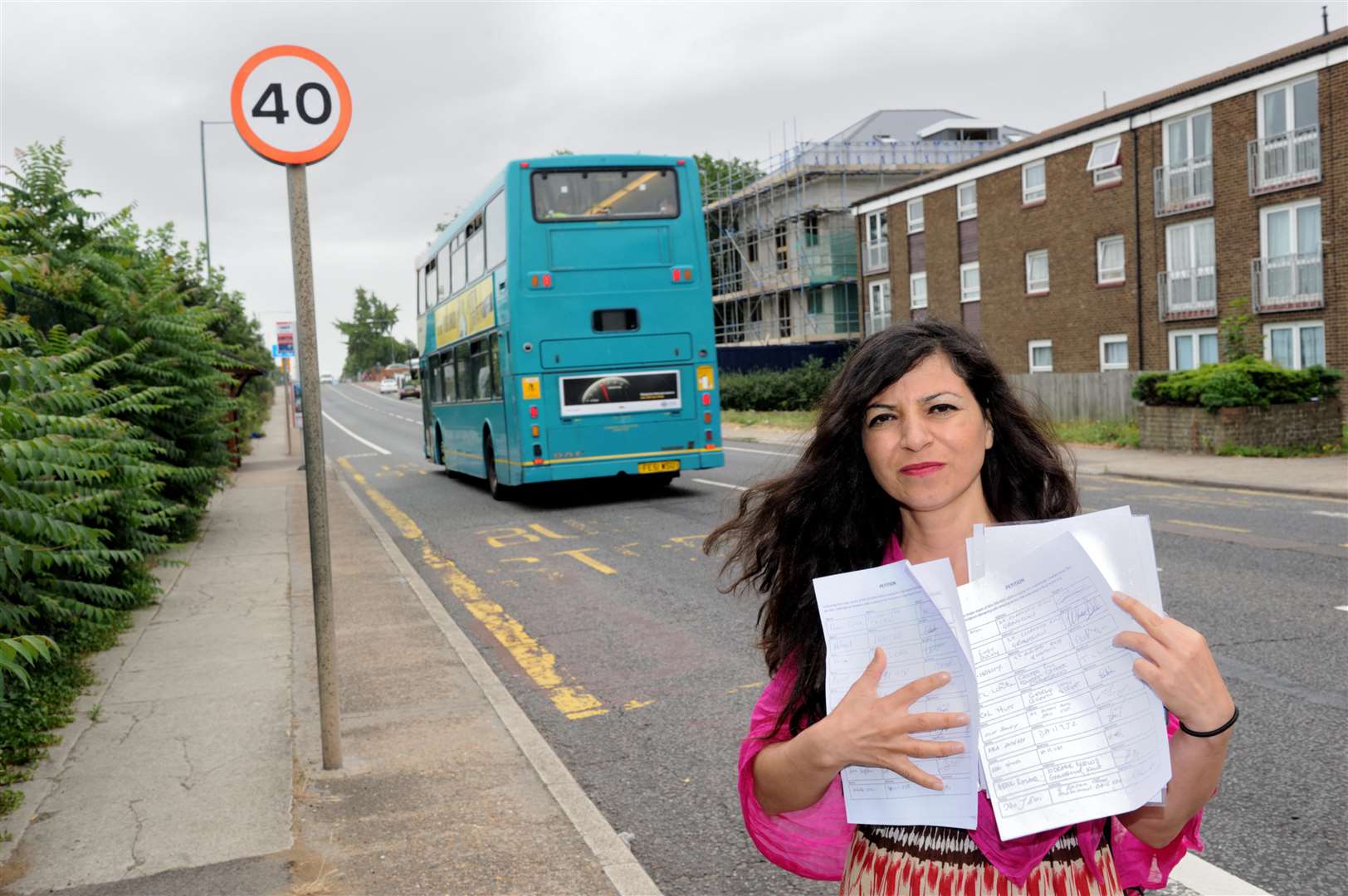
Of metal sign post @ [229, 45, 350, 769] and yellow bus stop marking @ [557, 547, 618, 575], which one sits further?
yellow bus stop marking @ [557, 547, 618, 575]

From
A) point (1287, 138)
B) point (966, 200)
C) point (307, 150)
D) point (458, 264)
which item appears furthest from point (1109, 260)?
point (307, 150)

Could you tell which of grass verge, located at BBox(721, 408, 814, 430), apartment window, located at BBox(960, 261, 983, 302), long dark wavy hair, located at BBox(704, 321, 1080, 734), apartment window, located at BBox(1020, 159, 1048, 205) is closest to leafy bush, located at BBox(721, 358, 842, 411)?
grass verge, located at BBox(721, 408, 814, 430)

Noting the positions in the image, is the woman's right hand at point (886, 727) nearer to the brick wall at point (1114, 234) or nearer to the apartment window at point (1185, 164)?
the brick wall at point (1114, 234)

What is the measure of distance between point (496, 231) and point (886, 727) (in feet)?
48.1

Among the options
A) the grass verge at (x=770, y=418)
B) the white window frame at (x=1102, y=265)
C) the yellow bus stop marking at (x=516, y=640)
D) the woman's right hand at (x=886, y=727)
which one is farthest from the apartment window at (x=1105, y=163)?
the woman's right hand at (x=886, y=727)

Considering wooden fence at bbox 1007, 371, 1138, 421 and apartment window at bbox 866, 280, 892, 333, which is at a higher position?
apartment window at bbox 866, 280, 892, 333

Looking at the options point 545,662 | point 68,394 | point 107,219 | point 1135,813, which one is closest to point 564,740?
point 545,662

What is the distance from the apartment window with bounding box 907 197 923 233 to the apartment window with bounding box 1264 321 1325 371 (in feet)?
54.5

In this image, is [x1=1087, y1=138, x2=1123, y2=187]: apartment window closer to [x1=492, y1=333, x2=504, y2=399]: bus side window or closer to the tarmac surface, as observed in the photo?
[x1=492, y1=333, x2=504, y2=399]: bus side window

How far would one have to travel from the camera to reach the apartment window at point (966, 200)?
3806 cm

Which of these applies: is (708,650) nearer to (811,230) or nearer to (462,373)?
(462,373)

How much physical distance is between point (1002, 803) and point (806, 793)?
0.33 m

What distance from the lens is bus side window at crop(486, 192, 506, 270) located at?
15.3m

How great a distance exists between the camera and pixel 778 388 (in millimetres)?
42625
